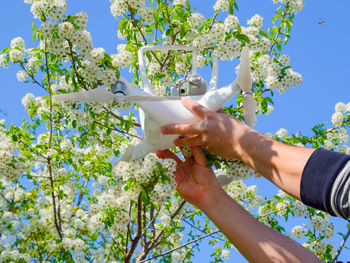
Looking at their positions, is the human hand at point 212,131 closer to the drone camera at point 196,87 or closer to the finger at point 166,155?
the drone camera at point 196,87

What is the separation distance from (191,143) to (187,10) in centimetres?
323

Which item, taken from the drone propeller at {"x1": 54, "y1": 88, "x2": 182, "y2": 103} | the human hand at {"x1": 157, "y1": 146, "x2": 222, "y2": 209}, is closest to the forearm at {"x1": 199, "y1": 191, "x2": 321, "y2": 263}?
the human hand at {"x1": 157, "y1": 146, "x2": 222, "y2": 209}

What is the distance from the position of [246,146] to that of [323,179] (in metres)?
0.59

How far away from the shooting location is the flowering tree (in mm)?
3057

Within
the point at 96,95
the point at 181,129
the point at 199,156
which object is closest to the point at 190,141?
the point at 181,129

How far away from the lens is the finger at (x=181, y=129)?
2.13m

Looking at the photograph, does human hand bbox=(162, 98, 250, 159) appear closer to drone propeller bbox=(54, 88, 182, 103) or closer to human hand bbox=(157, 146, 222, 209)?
drone propeller bbox=(54, 88, 182, 103)

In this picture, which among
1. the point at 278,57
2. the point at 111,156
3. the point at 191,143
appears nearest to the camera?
the point at 191,143

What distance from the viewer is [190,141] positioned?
2.25m

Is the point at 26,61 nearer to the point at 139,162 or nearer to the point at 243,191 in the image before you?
the point at 139,162

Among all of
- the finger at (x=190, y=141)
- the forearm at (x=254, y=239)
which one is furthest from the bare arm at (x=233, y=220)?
the finger at (x=190, y=141)

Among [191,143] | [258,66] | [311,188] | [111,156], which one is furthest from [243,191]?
[311,188]

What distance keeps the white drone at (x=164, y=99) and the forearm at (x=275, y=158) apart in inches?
16.4

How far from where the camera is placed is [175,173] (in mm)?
2752
